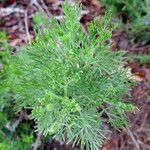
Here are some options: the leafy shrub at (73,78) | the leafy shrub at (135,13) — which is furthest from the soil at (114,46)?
the leafy shrub at (73,78)

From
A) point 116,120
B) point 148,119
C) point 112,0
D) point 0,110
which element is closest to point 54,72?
point 116,120

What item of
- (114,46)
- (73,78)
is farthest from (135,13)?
(73,78)

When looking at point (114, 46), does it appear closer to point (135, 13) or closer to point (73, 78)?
point (135, 13)

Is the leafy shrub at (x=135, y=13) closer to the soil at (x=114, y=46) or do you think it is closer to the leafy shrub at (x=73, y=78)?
the soil at (x=114, y=46)

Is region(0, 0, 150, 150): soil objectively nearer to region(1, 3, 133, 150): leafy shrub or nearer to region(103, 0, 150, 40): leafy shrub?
region(103, 0, 150, 40): leafy shrub

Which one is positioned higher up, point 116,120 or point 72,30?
point 72,30

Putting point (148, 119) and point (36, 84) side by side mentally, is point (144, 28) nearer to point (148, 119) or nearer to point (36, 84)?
point (148, 119)
